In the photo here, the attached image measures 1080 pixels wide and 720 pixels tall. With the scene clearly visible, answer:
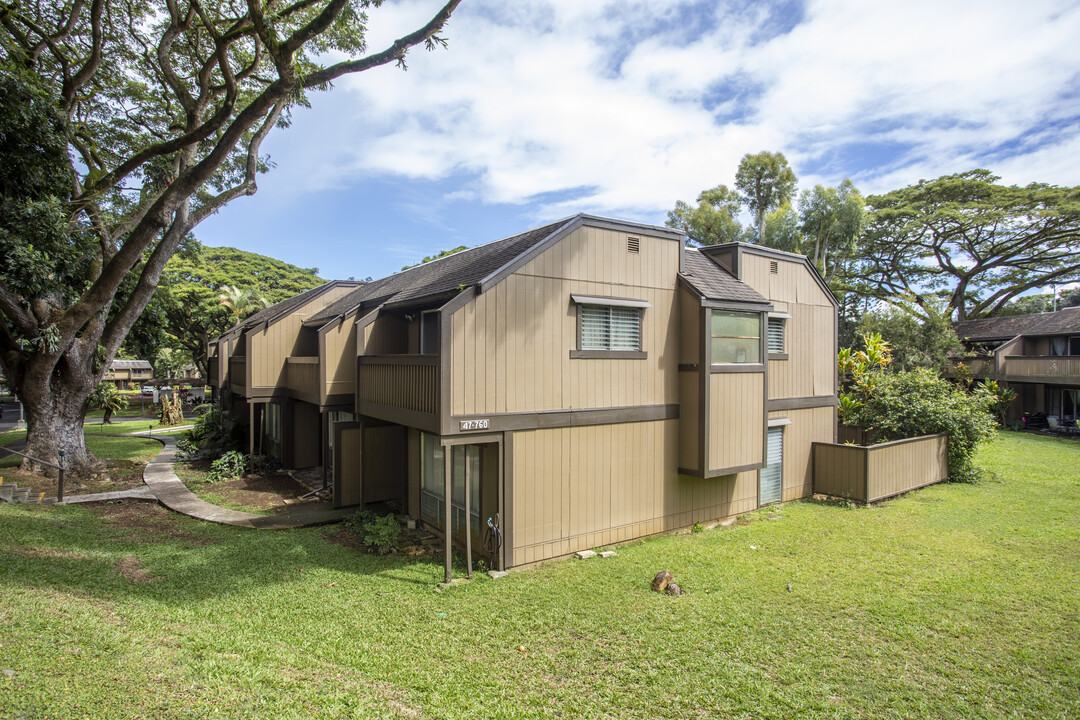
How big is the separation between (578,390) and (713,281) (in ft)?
14.3

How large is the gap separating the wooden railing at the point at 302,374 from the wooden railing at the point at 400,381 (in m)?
3.19

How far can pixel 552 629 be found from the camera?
670 cm

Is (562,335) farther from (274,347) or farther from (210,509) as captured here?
(274,347)

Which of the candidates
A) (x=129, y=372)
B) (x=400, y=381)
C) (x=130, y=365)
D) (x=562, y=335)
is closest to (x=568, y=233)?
(x=562, y=335)

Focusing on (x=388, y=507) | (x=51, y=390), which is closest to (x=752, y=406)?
(x=388, y=507)

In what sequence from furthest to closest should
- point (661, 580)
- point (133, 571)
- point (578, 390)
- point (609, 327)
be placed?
1. point (609, 327)
2. point (578, 390)
3. point (133, 571)
4. point (661, 580)

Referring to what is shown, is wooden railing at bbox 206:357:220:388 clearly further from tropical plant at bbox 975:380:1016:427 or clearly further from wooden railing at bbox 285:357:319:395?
tropical plant at bbox 975:380:1016:427

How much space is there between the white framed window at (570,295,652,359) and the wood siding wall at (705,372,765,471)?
177 centimetres

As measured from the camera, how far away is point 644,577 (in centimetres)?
835

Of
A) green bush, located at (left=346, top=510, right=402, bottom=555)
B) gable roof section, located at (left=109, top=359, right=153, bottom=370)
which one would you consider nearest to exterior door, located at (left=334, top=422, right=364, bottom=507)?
green bush, located at (left=346, top=510, right=402, bottom=555)

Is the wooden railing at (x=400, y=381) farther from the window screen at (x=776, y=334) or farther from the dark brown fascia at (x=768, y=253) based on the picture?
the window screen at (x=776, y=334)

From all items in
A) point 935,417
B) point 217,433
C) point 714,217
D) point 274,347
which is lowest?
point 217,433

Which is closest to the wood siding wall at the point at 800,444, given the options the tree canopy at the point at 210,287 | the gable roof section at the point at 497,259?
the gable roof section at the point at 497,259

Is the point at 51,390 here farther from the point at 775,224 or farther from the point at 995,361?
the point at 995,361
